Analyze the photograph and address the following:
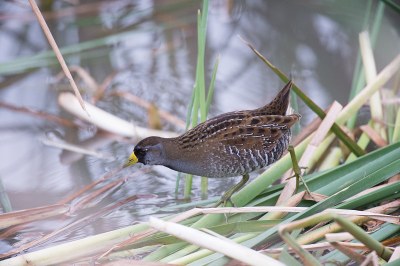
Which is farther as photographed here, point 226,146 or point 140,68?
point 140,68

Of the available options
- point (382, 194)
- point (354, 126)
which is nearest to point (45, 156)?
point (354, 126)

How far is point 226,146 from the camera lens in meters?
2.88

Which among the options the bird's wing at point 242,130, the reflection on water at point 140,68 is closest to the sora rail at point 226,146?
the bird's wing at point 242,130

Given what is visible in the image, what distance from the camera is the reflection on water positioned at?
353 centimetres

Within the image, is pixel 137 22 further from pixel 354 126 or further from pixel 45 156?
pixel 354 126

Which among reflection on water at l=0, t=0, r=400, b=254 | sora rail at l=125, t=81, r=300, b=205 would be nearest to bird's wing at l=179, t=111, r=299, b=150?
sora rail at l=125, t=81, r=300, b=205

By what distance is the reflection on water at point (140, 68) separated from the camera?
353cm

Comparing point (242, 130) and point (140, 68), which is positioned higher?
point (140, 68)

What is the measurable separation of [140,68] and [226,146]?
1.86 meters

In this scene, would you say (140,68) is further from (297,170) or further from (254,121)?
(297,170)

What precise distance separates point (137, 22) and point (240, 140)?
→ 2476 mm

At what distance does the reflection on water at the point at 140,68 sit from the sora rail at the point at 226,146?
0.40m

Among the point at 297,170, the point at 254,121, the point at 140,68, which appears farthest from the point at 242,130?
the point at 140,68

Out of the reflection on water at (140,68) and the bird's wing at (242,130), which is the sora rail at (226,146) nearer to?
the bird's wing at (242,130)
